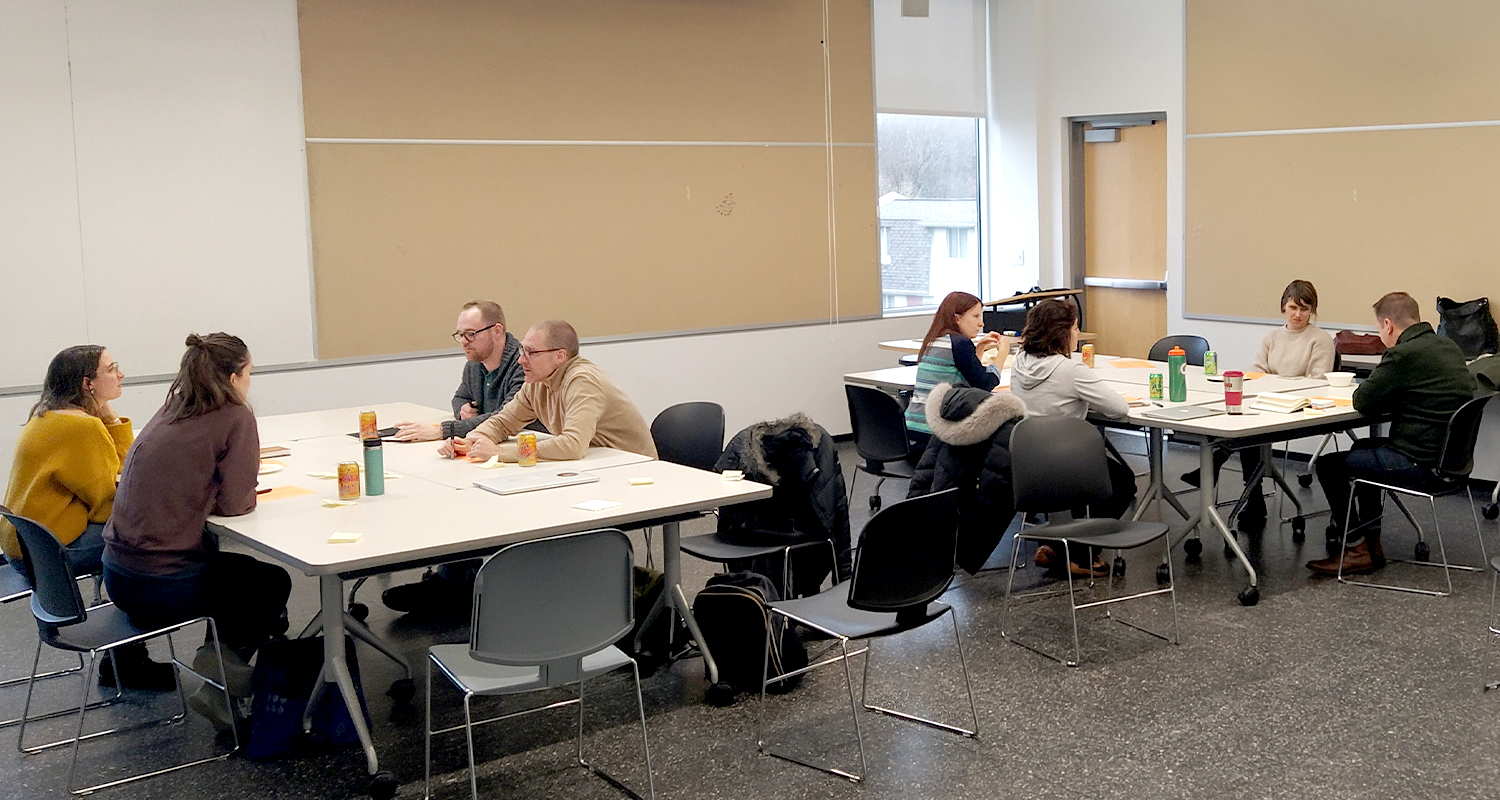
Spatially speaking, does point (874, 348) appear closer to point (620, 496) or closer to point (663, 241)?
point (663, 241)

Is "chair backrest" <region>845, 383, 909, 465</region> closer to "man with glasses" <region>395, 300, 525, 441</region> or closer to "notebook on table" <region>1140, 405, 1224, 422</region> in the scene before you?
"notebook on table" <region>1140, 405, 1224, 422</region>

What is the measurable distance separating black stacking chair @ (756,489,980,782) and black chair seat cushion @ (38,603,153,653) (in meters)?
1.87

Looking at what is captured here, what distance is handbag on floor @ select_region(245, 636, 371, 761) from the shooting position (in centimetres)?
382

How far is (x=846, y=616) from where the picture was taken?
373 cm

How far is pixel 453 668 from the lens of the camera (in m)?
3.38

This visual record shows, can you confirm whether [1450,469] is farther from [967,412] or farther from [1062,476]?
[967,412]

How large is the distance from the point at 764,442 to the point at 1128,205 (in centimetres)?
541

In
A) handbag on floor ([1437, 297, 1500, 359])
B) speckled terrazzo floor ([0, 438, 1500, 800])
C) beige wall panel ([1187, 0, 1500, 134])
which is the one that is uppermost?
beige wall panel ([1187, 0, 1500, 134])

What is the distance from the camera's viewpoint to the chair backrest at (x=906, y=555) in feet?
11.7

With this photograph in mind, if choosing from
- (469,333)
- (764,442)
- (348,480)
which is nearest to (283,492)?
(348,480)

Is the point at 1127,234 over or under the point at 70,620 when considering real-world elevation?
over

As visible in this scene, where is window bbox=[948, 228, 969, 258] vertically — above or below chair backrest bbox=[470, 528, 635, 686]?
above

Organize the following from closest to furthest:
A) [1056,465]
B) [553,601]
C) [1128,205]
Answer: [553,601] → [1056,465] → [1128,205]

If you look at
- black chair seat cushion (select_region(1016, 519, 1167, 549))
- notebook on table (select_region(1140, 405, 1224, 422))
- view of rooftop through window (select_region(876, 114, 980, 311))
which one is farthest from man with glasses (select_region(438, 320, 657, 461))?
view of rooftop through window (select_region(876, 114, 980, 311))
